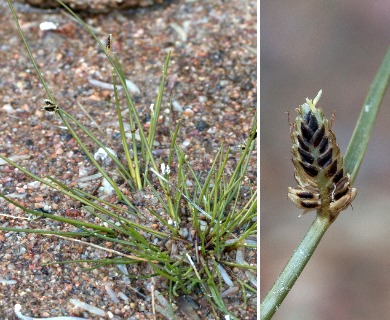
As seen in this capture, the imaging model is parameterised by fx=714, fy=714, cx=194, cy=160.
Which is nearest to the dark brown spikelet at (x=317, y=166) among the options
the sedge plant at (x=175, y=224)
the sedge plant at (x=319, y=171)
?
the sedge plant at (x=319, y=171)

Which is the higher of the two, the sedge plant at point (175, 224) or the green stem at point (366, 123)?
the green stem at point (366, 123)

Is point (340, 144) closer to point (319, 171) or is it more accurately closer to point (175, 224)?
point (175, 224)

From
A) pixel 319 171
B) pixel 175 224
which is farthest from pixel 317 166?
pixel 175 224

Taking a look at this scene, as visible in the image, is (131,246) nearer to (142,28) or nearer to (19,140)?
(19,140)

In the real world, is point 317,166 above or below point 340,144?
above

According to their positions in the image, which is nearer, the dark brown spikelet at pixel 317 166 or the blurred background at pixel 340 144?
the dark brown spikelet at pixel 317 166

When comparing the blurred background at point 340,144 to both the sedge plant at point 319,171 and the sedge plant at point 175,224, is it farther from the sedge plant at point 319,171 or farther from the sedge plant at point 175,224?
the sedge plant at point 319,171
